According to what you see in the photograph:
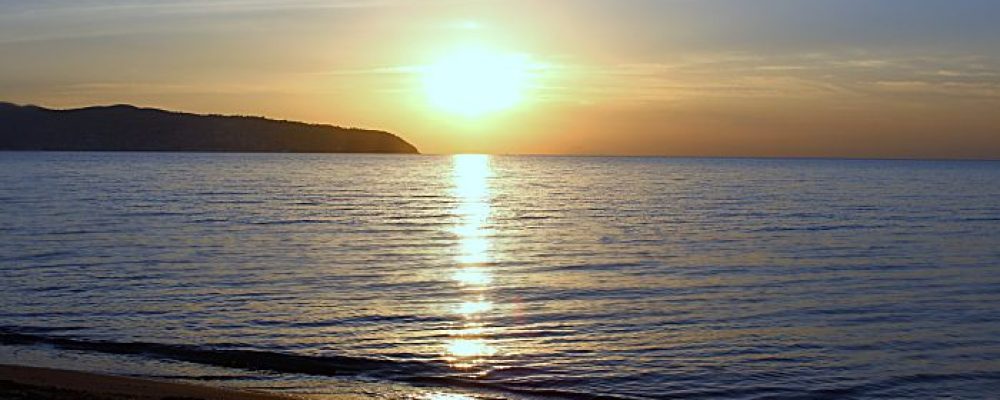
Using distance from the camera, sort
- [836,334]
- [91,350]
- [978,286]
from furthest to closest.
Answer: [978,286] < [836,334] < [91,350]

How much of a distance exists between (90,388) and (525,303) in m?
9.69

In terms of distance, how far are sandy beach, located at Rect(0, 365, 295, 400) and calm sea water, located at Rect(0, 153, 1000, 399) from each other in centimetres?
120

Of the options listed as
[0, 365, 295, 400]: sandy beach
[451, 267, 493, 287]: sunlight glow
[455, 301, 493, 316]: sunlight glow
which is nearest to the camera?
[0, 365, 295, 400]: sandy beach

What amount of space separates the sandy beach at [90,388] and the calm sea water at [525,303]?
120cm

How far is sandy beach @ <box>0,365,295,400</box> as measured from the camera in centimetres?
1090

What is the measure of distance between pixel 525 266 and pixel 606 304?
22.2 ft

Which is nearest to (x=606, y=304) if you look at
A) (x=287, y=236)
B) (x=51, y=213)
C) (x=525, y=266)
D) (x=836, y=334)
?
(x=836, y=334)

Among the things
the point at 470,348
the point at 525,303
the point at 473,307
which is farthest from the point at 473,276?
the point at 470,348

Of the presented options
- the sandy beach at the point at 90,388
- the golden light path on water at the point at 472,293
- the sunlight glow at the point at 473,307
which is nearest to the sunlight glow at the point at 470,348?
the golden light path on water at the point at 472,293

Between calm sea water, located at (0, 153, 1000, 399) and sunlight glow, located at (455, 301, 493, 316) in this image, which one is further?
sunlight glow, located at (455, 301, 493, 316)

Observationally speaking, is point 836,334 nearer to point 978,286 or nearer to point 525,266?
point 978,286

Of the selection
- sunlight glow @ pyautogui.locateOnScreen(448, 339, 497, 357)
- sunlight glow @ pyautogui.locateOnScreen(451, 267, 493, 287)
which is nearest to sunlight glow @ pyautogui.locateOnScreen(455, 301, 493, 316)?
sunlight glow @ pyautogui.locateOnScreen(448, 339, 497, 357)

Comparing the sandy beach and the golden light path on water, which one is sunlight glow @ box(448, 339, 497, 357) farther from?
the sandy beach

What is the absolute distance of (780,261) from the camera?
27750mm
